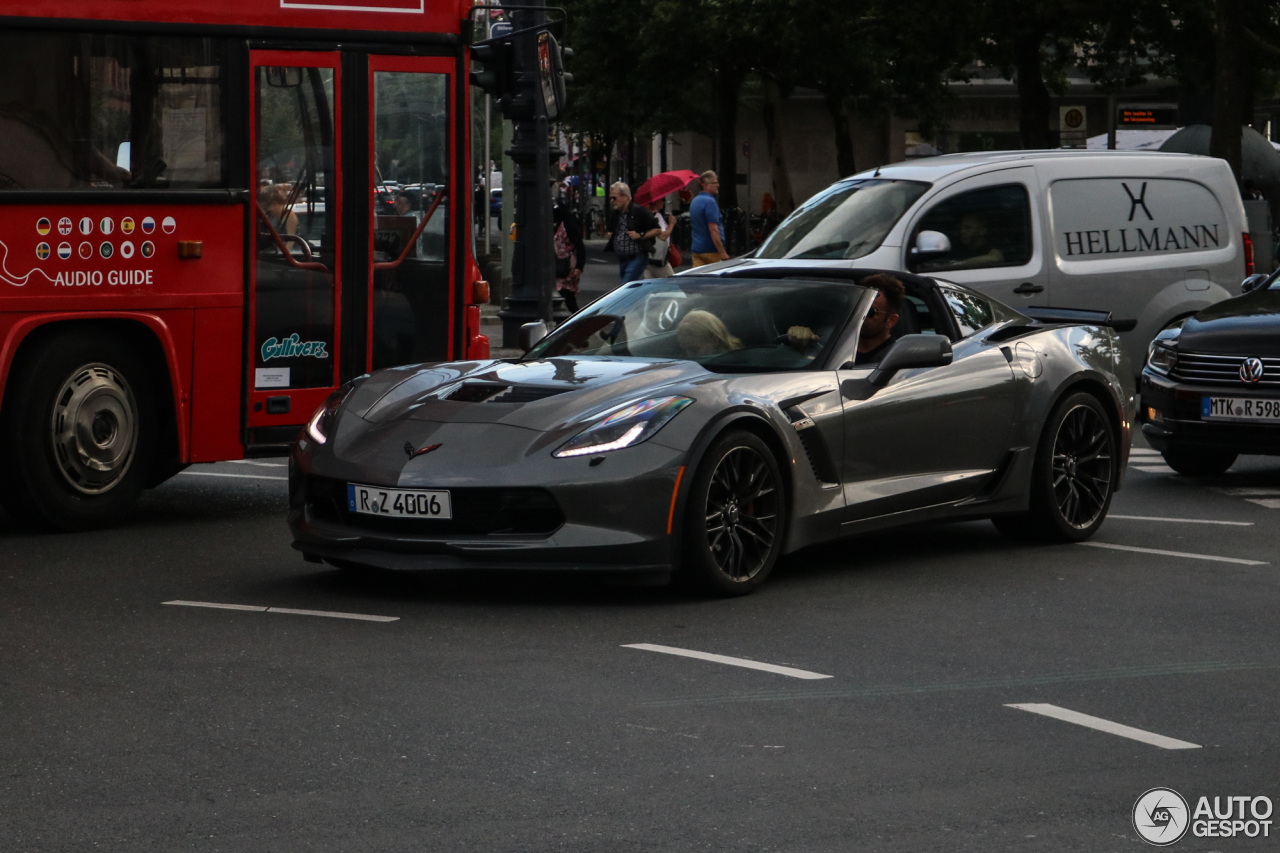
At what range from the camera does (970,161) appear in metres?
14.5

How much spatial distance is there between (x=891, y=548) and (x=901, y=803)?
4.39 m

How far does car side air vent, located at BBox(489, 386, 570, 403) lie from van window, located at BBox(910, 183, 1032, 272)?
661 centimetres

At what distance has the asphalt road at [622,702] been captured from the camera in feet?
15.4

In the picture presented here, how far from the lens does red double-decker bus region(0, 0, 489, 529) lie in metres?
9.34

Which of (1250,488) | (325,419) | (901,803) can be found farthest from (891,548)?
(901,803)

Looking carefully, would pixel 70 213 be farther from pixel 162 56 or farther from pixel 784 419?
pixel 784 419

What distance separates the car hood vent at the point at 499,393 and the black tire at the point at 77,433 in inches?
94.3

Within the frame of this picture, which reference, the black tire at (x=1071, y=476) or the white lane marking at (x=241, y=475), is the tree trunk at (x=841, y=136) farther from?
the black tire at (x=1071, y=476)

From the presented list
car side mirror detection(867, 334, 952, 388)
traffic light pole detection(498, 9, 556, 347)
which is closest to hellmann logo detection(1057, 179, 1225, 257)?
traffic light pole detection(498, 9, 556, 347)

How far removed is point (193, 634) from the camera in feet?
22.9

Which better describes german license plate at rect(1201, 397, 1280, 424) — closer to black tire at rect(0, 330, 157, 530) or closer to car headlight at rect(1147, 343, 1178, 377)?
car headlight at rect(1147, 343, 1178, 377)

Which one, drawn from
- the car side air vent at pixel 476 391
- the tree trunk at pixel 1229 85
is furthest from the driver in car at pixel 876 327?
the tree trunk at pixel 1229 85

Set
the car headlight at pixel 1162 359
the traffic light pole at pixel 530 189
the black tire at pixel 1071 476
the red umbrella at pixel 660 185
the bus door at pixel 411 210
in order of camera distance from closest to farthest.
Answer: the black tire at pixel 1071 476
the bus door at pixel 411 210
the car headlight at pixel 1162 359
the traffic light pole at pixel 530 189
the red umbrella at pixel 660 185

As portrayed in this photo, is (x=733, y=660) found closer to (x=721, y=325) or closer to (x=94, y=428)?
(x=721, y=325)
